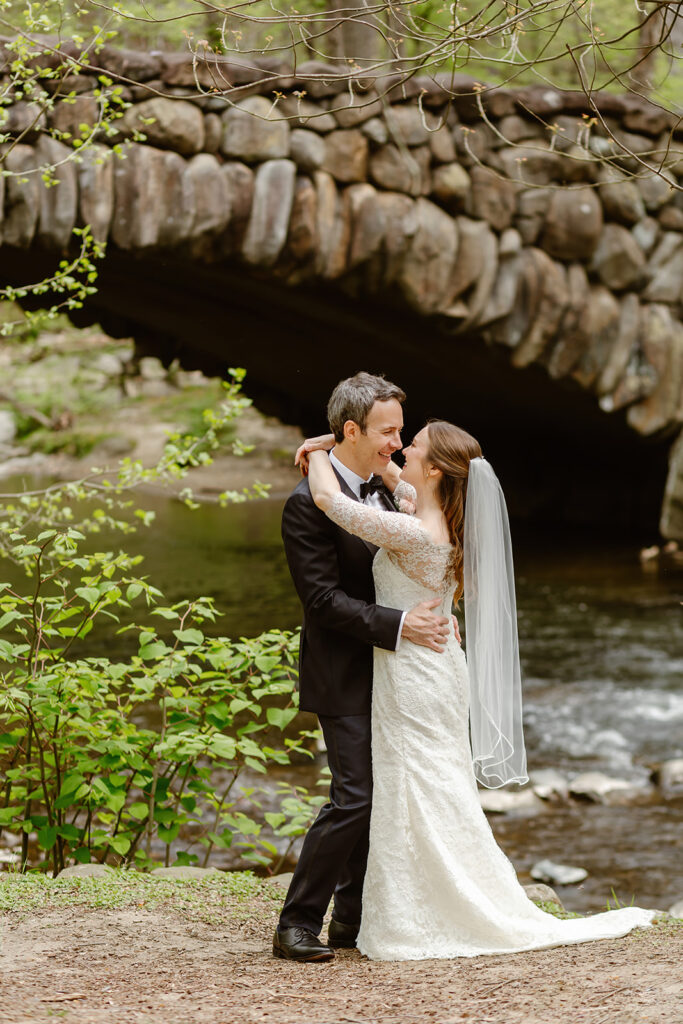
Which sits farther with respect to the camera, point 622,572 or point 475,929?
point 622,572

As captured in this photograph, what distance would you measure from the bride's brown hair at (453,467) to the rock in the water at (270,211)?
19.2 feet

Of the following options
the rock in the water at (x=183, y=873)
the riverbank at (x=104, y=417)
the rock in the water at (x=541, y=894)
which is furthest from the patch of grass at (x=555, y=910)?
the riverbank at (x=104, y=417)

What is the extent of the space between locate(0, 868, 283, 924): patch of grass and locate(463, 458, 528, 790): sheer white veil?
3.35 feet

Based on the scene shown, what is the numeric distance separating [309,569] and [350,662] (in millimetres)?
334

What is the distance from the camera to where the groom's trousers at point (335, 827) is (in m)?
3.20

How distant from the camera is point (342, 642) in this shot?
11.1 ft

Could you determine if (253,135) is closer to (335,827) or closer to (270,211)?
(270,211)

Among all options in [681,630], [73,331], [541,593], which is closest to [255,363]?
[541,593]

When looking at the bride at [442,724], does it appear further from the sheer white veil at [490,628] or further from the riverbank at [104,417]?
the riverbank at [104,417]

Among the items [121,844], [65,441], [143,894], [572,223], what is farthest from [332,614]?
[65,441]

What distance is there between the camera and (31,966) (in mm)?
3121

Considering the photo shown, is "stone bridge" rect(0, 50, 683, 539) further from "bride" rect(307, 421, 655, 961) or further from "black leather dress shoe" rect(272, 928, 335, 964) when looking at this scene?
"black leather dress shoe" rect(272, 928, 335, 964)

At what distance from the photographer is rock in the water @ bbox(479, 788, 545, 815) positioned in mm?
6625

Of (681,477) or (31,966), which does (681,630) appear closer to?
(681,477)
